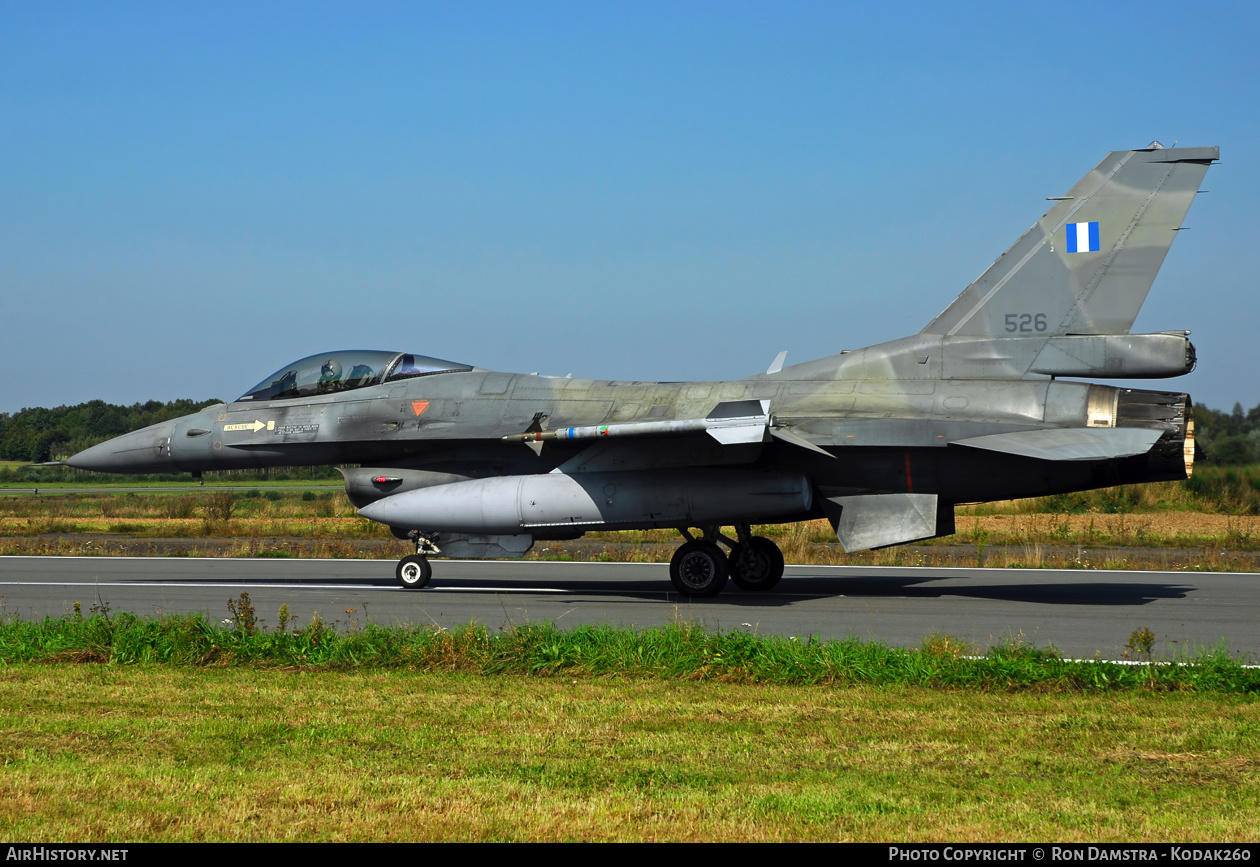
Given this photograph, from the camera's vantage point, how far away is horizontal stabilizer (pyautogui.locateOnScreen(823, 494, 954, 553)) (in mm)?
13547

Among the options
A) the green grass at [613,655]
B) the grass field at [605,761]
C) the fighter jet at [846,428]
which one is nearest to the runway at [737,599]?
the fighter jet at [846,428]

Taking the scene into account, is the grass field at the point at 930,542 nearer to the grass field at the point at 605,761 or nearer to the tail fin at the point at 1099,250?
the tail fin at the point at 1099,250

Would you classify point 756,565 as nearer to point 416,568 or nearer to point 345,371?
point 416,568

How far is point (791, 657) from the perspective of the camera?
877 centimetres

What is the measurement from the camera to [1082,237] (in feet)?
45.0

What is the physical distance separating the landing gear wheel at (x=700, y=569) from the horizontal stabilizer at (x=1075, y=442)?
3421mm

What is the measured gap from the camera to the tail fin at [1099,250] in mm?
13422

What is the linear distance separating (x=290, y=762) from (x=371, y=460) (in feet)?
34.1

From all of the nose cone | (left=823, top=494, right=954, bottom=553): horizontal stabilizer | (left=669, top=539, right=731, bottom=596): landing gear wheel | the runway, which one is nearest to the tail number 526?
(left=823, top=494, right=954, bottom=553): horizontal stabilizer

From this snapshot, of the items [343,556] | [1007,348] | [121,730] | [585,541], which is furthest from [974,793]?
[585,541]

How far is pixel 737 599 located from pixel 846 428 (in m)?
2.65

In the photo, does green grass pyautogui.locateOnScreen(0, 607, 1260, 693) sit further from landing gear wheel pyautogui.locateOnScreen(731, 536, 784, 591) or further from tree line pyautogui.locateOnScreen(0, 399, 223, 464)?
tree line pyautogui.locateOnScreen(0, 399, 223, 464)

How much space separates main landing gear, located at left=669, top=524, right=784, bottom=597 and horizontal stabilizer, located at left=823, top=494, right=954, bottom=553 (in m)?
1.58

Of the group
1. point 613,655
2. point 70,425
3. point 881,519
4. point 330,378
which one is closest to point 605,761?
point 613,655
